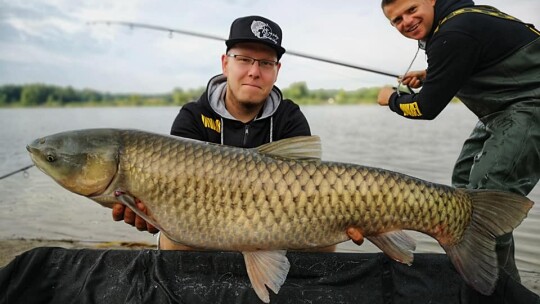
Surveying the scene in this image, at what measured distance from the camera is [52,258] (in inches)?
81.9

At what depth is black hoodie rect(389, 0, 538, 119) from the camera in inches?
78.3

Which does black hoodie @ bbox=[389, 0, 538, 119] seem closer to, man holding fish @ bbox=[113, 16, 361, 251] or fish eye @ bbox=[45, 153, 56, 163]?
man holding fish @ bbox=[113, 16, 361, 251]

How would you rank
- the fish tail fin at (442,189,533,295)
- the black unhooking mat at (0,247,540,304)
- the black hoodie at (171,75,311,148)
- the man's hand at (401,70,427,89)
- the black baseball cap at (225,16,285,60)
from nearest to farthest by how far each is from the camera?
the fish tail fin at (442,189,533,295), the black unhooking mat at (0,247,540,304), the black baseball cap at (225,16,285,60), the black hoodie at (171,75,311,148), the man's hand at (401,70,427,89)

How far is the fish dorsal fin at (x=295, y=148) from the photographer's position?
5.75 feet

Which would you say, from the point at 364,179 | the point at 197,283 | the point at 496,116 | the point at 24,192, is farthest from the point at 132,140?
the point at 24,192

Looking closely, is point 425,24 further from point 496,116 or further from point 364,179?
point 364,179

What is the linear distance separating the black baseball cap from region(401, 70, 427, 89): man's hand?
716mm

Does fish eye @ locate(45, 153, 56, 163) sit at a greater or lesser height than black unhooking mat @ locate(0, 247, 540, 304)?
greater

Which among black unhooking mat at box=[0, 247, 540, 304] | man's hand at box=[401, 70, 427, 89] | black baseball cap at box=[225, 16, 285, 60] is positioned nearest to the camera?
black unhooking mat at box=[0, 247, 540, 304]

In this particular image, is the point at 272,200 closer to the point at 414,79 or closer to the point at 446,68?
the point at 446,68

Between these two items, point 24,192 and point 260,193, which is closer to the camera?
point 260,193

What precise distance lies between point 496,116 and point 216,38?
2552mm

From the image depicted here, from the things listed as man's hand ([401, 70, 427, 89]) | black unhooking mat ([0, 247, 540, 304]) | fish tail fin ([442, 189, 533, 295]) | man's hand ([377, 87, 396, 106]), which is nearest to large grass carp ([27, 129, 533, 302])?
fish tail fin ([442, 189, 533, 295])

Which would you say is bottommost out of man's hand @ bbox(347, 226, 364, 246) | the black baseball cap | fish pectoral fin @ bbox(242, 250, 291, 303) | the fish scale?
fish pectoral fin @ bbox(242, 250, 291, 303)
